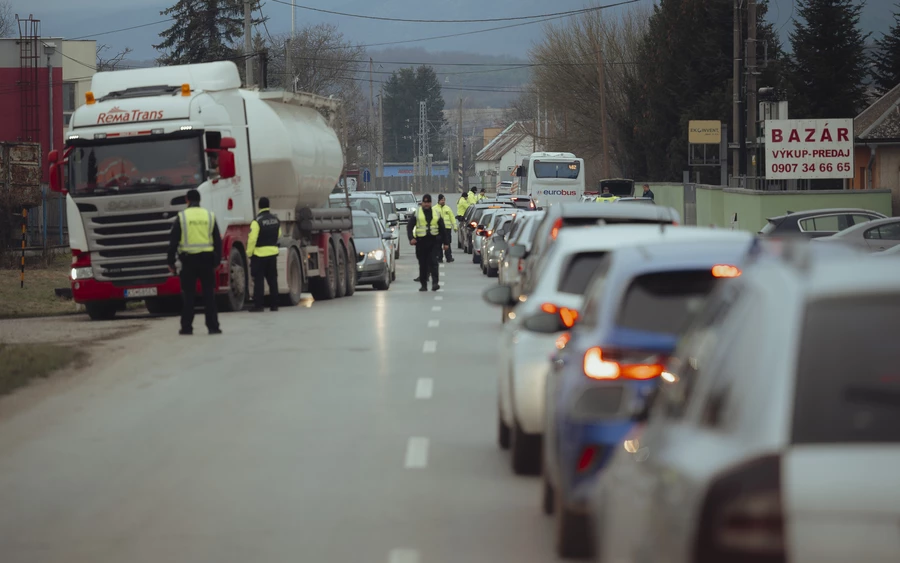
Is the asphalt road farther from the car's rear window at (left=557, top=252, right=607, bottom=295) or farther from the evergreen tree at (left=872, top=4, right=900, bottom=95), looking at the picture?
the evergreen tree at (left=872, top=4, right=900, bottom=95)

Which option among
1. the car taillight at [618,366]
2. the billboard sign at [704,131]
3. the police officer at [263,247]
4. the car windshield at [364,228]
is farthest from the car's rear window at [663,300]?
the billboard sign at [704,131]

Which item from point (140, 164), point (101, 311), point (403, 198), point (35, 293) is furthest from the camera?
point (403, 198)

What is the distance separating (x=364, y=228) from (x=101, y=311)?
10439 mm

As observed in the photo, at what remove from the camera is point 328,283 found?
28.8 meters

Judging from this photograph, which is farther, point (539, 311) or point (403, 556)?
point (539, 311)

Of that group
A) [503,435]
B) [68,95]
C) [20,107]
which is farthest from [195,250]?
[68,95]

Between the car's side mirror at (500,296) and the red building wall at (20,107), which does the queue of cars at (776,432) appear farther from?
the red building wall at (20,107)

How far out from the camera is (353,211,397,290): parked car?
3250 centimetres

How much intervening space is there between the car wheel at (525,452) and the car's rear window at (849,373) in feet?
18.5

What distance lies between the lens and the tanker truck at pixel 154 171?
22984 mm

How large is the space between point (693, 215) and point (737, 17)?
1233cm

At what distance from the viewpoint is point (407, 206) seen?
67.6 m

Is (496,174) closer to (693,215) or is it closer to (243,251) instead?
(693,215)

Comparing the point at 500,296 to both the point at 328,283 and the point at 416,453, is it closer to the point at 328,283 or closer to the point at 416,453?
the point at 416,453
